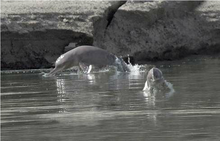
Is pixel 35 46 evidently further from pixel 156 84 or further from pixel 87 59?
pixel 156 84

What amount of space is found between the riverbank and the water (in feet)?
17.4

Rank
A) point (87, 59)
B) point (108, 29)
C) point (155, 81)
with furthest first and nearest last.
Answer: point (108, 29), point (87, 59), point (155, 81)

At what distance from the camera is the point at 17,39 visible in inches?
829

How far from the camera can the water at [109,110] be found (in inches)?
310

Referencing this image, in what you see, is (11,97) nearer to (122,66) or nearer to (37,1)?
(122,66)

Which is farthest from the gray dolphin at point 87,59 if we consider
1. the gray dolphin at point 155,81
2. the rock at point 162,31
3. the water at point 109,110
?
the gray dolphin at point 155,81

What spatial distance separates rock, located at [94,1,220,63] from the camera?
2250cm

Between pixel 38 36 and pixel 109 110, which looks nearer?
pixel 109 110

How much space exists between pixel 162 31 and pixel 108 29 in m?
1.68

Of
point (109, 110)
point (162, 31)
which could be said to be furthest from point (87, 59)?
point (109, 110)

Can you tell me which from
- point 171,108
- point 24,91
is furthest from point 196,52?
point 171,108

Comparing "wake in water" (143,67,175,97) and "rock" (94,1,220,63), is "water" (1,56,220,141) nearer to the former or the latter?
"wake in water" (143,67,175,97)

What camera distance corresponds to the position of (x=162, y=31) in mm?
23203

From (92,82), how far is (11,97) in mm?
2862
